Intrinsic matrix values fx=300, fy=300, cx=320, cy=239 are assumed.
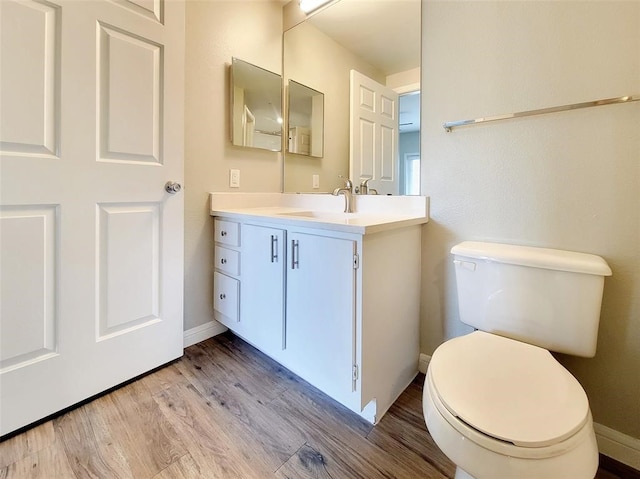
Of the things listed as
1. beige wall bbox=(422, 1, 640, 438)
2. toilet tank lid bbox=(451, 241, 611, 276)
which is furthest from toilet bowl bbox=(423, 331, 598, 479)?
beige wall bbox=(422, 1, 640, 438)

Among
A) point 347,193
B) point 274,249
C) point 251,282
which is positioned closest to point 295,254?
point 274,249

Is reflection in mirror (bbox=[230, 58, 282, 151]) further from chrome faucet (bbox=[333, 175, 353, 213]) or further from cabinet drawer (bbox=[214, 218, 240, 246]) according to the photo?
chrome faucet (bbox=[333, 175, 353, 213])

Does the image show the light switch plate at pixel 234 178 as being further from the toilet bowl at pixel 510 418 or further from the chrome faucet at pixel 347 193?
the toilet bowl at pixel 510 418

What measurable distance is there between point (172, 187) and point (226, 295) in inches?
26.1

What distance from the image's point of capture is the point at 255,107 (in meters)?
1.93

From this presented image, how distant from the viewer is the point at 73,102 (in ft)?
3.81

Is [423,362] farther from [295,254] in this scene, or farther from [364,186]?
[364,186]

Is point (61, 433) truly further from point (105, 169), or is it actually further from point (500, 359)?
point (500, 359)

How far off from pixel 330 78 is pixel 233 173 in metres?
0.84

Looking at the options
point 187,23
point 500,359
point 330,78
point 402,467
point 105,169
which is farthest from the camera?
point 330,78

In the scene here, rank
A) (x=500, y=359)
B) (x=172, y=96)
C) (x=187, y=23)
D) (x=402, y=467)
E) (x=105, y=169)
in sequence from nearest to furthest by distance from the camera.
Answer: (x=500, y=359) < (x=402, y=467) < (x=105, y=169) < (x=172, y=96) < (x=187, y=23)

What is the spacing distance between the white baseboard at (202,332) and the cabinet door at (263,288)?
1.07 feet

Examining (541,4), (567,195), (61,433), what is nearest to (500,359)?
(567,195)

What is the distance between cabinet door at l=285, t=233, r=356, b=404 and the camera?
111cm
